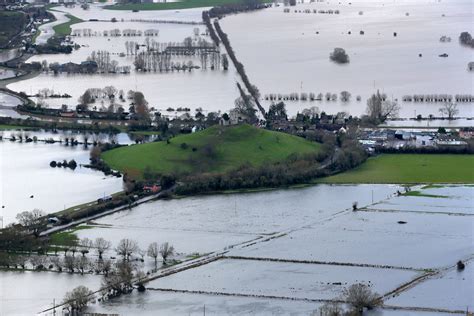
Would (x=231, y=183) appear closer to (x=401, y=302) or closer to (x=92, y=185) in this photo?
(x=92, y=185)

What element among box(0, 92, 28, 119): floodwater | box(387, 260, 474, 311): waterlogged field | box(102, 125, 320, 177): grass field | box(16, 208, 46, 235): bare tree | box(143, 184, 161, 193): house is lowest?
box(387, 260, 474, 311): waterlogged field

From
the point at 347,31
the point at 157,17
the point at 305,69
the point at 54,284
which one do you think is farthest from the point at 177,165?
the point at 157,17

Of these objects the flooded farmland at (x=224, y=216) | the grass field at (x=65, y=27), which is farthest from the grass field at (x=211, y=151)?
the grass field at (x=65, y=27)

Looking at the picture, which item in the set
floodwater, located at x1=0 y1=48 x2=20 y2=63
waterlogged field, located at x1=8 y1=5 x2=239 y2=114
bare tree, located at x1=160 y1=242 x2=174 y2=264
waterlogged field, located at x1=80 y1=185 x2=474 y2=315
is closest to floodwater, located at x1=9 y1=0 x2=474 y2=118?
waterlogged field, located at x1=8 y1=5 x2=239 y2=114

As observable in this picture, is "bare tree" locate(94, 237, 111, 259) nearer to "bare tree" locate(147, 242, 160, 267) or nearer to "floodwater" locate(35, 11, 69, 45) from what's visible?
"bare tree" locate(147, 242, 160, 267)

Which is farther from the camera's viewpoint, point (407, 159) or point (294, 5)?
point (294, 5)

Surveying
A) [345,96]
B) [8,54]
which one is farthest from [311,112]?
[8,54]

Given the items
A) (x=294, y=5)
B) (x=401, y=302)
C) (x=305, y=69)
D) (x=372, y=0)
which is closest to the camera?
(x=401, y=302)
